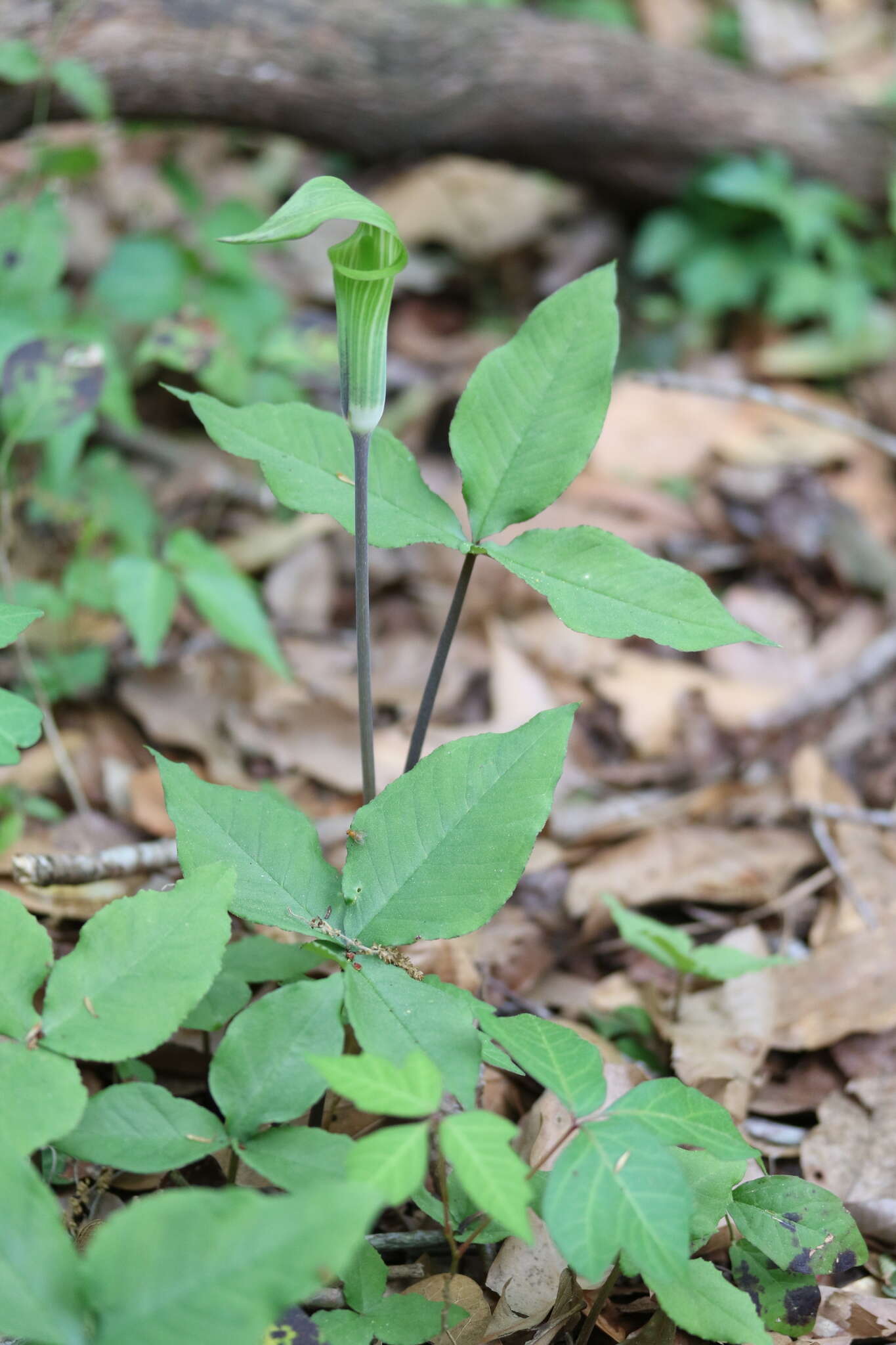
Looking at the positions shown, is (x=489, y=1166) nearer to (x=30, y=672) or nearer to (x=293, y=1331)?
(x=293, y=1331)

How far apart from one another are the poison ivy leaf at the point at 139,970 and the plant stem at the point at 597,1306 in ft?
2.02

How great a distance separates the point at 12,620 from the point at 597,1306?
1.11 meters

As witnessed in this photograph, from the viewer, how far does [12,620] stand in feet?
4.31

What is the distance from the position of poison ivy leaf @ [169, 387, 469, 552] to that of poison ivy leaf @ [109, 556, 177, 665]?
0.93 m

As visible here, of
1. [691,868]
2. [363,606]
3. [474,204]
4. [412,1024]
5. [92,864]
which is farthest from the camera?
[474,204]

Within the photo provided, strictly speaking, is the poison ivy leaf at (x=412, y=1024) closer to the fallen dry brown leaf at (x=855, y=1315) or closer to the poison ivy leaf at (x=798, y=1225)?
the poison ivy leaf at (x=798, y=1225)

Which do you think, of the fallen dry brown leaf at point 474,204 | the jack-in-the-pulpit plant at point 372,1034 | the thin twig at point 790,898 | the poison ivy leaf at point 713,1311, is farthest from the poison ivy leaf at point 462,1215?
the fallen dry brown leaf at point 474,204

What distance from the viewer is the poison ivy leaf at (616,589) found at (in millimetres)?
1294

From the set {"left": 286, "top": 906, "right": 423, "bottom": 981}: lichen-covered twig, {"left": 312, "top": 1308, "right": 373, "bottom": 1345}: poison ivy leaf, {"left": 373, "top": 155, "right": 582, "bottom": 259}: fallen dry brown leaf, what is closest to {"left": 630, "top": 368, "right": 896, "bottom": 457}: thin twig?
{"left": 286, "top": 906, "right": 423, "bottom": 981}: lichen-covered twig

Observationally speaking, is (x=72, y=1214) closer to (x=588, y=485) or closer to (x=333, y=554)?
(x=333, y=554)

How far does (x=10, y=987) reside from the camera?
1149mm

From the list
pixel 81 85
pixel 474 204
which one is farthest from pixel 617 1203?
pixel 474 204

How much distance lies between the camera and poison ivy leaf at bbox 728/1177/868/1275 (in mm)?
1306

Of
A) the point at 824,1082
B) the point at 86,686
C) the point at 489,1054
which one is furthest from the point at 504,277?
the point at 489,1054
